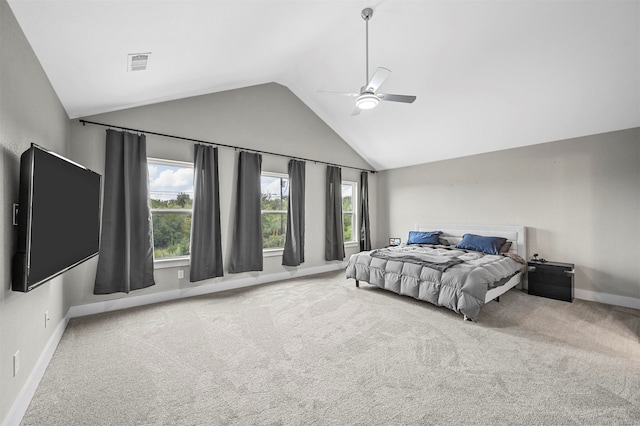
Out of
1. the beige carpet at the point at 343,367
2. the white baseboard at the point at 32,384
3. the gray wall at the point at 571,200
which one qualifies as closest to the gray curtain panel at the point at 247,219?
the beige carpet at the point at 343,367

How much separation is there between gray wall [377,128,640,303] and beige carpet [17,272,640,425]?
2.35ft

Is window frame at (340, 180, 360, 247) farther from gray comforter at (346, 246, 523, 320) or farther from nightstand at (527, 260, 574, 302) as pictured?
nightstand at (527, 260, 574, 302)

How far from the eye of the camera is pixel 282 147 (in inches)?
205

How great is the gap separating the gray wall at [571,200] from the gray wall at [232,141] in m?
2.56

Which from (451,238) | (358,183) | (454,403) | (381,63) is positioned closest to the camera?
(454,403)

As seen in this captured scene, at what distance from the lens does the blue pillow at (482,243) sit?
4.51m

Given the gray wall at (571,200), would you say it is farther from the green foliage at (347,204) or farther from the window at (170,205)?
the window at (170,205)

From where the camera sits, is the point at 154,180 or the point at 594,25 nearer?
the point at 594,25

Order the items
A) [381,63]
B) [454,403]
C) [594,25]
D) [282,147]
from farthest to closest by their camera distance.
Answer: [282,147] < [381,63] < [594,25] < [454,403]

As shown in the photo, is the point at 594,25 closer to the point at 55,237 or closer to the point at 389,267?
the point at 389,267

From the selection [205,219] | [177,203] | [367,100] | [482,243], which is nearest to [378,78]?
[367,100]

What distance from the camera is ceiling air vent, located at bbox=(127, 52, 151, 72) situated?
244 cm

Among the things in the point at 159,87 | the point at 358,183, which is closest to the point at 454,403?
the point at 159,87

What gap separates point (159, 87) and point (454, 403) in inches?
161
